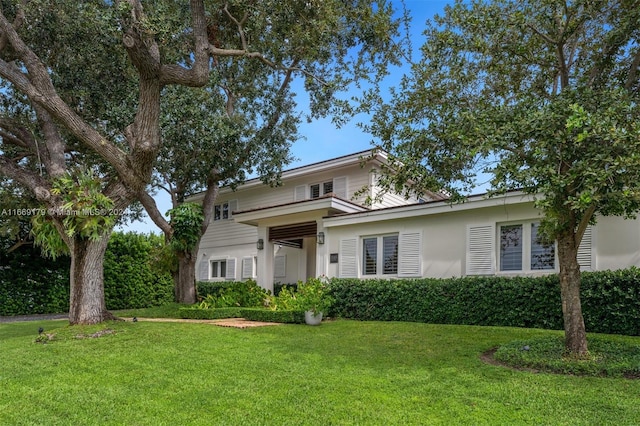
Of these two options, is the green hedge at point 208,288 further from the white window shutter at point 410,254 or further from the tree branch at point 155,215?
the white window shutter at point 410,254

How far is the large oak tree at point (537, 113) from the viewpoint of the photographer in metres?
5.38

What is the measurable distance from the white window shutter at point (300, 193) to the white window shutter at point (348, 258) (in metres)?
5.71

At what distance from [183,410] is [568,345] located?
5390 millimetres

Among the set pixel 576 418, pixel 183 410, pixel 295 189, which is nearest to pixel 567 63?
pixel 576 418

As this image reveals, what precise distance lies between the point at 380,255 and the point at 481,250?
10.4 feet

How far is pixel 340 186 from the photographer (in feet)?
59.3

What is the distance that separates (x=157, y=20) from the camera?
847cm

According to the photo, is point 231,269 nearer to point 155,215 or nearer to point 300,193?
point 300,193

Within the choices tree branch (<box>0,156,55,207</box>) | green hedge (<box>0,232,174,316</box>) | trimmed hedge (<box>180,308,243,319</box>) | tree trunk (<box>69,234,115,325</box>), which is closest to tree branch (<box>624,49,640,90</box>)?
tree trunk (<box>69,234,115,325</box>)

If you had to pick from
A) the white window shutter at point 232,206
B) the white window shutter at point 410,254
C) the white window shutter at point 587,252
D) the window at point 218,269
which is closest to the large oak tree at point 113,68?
the white window shutter at point 410,254

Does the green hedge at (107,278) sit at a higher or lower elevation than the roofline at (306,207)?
lower

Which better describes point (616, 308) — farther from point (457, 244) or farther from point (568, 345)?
point (457, 244)

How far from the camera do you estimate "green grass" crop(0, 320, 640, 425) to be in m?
4.25

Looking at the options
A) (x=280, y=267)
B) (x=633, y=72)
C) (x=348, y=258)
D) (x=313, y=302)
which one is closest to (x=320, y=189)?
(x=280, y=267)
